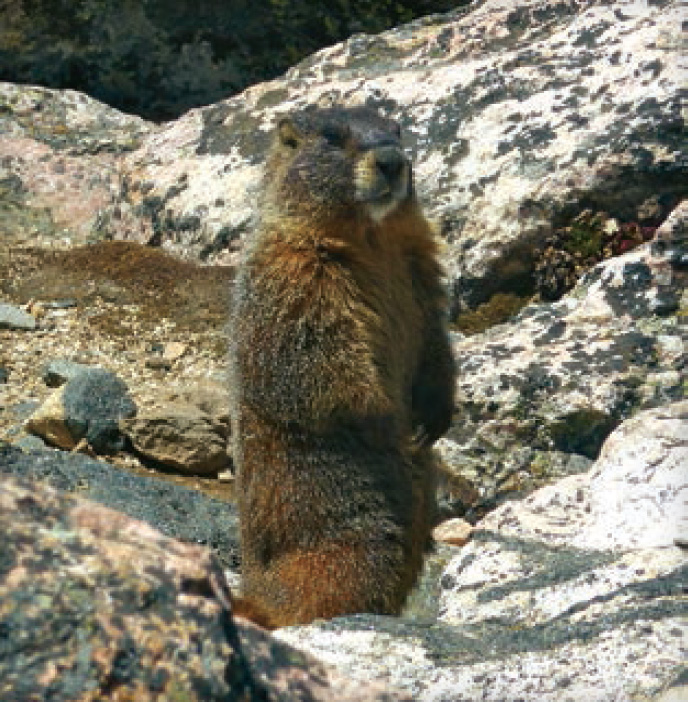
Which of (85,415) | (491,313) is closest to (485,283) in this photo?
(491,313)

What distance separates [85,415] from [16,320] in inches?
68.5

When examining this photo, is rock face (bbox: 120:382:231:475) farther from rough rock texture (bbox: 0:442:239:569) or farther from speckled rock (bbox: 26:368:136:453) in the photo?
rough rock texture (bbox: 0:442:239:569)

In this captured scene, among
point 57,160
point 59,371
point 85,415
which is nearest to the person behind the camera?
point 85,415

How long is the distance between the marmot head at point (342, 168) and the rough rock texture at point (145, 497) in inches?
69.4

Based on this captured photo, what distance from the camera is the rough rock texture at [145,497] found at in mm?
8148

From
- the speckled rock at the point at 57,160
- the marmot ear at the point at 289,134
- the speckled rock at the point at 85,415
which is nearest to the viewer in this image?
the marmot ear at the point at 289,134

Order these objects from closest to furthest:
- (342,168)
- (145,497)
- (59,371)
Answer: (342,168)
(145,497)
(59,371)

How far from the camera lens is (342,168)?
7.54 meters

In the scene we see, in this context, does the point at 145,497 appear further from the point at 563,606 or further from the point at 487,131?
the point at 487,131

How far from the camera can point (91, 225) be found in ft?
43.2

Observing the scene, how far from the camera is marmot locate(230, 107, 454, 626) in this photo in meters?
7.55

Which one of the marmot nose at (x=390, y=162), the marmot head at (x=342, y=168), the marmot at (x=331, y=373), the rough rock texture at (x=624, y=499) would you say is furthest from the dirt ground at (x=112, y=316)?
the rough rock texture at (x=624, y=499)

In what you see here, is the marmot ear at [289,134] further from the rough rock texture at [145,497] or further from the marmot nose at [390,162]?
the rough rock texture at [145,497]

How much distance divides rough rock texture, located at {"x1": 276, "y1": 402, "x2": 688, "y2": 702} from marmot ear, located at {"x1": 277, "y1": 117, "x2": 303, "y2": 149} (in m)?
2.20
